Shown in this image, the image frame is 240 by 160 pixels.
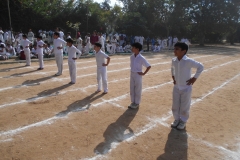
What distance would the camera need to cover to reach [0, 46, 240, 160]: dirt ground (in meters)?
3.89

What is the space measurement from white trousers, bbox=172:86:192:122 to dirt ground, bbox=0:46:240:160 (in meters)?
0.38

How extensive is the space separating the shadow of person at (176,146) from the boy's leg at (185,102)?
373 millimetres

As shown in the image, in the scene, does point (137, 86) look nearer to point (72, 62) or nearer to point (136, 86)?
point (136, 86)

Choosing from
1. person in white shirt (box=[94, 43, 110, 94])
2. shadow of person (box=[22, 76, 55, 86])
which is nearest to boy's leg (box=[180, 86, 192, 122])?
person in white shirt (box=[94, 43, 110, 94])

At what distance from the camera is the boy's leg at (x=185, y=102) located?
15.0 ft

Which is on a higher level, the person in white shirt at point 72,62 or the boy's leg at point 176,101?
the person in white shirt at point 72,62

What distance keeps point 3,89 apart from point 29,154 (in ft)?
14.7

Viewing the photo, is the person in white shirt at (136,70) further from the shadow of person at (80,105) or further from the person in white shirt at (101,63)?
the person in white shirt at (101,63)

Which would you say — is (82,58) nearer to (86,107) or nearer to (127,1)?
(86,107)

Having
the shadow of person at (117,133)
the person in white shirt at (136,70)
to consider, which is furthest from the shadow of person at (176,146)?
the person in white shirt at (136,70)

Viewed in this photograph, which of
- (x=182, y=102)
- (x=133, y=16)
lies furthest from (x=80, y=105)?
(x=133, y=16)

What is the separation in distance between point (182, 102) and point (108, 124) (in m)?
1.81

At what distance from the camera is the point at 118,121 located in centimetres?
514

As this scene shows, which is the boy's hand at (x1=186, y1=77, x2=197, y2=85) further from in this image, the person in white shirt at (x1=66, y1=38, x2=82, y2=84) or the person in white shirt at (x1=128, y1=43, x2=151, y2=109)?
the person in white shirt at (x1=66, y1=38, x2=82, y2=84)
